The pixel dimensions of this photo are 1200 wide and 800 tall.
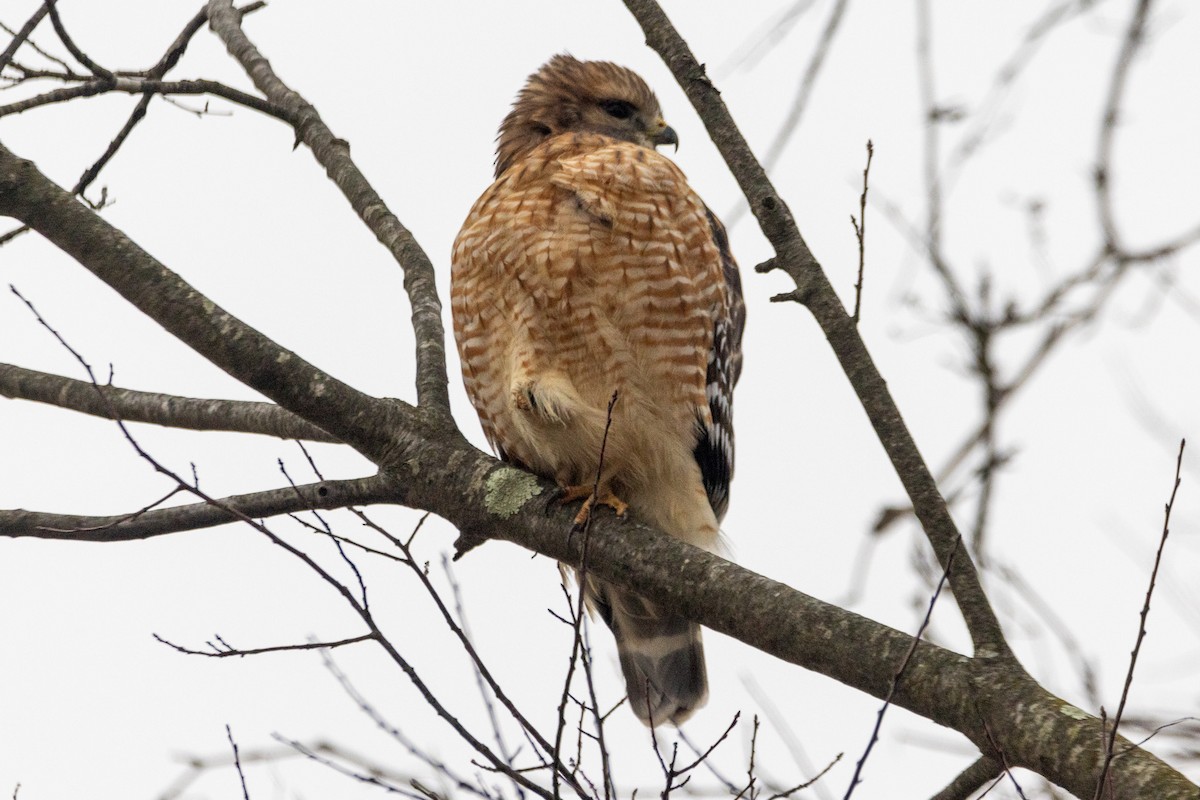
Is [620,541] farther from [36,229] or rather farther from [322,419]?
[36,229]

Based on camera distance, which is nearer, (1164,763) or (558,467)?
(1164,763)

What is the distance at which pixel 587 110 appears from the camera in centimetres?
543

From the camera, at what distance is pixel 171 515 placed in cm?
355

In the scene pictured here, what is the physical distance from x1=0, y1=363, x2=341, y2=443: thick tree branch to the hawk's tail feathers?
1437 millimetres

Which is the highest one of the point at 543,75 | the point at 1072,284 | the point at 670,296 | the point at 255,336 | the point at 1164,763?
the point at 543,75

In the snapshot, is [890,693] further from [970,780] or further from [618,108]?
[618,108]

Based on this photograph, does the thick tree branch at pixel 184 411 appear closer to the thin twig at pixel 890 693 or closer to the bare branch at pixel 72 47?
the bare branch at pixel 72 47

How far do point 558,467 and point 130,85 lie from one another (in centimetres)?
176

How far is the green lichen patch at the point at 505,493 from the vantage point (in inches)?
138

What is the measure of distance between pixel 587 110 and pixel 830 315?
98.6 inches

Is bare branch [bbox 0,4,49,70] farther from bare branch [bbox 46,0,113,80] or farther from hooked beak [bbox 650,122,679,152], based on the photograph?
hooked beak [bbox 650,122,679,152]

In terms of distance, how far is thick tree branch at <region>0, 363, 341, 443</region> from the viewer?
3736mm

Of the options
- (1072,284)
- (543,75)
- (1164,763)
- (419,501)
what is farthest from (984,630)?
(543,75)

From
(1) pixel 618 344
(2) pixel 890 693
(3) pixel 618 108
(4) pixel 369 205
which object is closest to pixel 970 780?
(2) pixel 890 693
